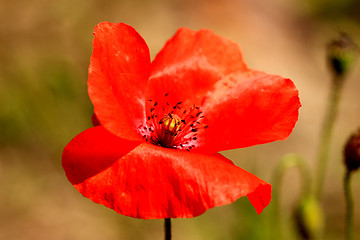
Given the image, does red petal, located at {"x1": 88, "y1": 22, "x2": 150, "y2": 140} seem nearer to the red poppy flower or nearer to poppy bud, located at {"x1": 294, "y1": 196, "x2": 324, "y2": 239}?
the red poppy flower

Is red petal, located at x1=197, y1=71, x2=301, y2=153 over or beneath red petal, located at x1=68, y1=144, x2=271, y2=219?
over

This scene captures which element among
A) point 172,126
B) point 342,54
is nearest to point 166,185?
point 172,126

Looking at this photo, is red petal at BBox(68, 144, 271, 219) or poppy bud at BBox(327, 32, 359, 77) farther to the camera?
poppy bud at BBox(327, 32, 359, 77)

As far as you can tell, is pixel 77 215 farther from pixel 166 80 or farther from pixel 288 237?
pixel 166 80

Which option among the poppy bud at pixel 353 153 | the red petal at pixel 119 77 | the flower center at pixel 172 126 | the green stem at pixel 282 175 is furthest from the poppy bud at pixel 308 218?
the red petal at pixel 119 77

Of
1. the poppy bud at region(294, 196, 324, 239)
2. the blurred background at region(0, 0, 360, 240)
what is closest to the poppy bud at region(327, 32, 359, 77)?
the blurred background at region(0, 0, 360, 240)

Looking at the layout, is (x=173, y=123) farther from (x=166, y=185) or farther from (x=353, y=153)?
(x=353, y=153)
